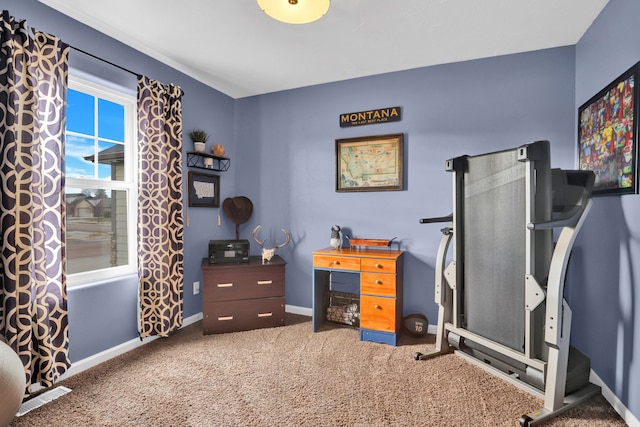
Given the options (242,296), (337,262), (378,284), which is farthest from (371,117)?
(242,296)

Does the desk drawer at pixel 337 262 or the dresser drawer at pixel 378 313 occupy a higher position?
the desk drawer at pixel 337 262

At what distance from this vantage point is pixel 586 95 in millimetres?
2387

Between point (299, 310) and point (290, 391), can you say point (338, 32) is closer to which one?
point (290, 391)

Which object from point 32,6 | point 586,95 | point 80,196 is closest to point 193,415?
Result: point 80,196

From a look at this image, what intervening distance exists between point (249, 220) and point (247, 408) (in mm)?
2252

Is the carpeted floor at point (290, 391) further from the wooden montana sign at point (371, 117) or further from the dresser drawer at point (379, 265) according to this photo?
the wooden montana sign at point (371, 117)

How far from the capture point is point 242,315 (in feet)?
9.98

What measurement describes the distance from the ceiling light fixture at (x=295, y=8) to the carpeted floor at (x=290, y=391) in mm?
2238

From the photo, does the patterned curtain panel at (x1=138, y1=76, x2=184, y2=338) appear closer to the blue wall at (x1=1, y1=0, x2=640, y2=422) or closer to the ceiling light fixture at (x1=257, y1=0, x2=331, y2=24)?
the blue wall at (x1=1, y1=0, x2=640, y2=422)

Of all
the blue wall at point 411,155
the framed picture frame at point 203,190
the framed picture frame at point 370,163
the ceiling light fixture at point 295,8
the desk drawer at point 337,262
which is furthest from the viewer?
the framed picture frame at point 203,190

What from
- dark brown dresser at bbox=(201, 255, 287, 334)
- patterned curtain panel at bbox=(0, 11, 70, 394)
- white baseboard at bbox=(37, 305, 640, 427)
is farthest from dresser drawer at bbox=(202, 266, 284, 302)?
patterned curtain panel at bbox=(0, 11, 70, 394)

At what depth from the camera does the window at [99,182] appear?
2.38 metres

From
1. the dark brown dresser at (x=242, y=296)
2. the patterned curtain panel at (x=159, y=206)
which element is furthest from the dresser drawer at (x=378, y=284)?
the patterned curtain panel at (x=159, y=206)

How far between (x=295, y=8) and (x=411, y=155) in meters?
1.83
